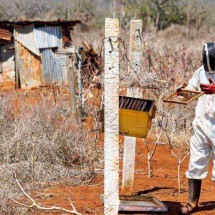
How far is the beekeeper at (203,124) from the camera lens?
591 centimetres

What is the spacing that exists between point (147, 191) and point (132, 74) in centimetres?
152

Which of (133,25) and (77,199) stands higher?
(133,25)

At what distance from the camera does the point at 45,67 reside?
20.8m

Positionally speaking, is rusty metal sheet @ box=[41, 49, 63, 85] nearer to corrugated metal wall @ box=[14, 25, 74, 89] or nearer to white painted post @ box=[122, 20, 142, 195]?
corrugated metal wall @ box=[14, 25, 74, 89]

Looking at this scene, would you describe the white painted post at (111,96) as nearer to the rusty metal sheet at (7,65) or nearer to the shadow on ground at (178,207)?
the shadow on ground at (178,207)

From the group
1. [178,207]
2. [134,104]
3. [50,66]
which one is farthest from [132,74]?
[50,66]

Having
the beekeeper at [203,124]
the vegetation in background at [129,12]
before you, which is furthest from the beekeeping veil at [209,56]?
the vegetation in background at [129,12]

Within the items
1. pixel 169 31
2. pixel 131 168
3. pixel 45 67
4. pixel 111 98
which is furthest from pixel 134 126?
pixel 169 31

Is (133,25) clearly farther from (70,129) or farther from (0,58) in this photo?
(0,58)

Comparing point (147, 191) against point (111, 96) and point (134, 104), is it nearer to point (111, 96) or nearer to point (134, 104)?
point (134, 104)

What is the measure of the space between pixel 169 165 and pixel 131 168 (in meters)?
2.13

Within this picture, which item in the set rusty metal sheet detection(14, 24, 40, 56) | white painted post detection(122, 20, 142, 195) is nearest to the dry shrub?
white painted post detection(122, 20, 142, 195)

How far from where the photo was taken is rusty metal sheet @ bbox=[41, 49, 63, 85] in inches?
818

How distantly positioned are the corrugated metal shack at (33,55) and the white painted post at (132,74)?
13688 millimetres
